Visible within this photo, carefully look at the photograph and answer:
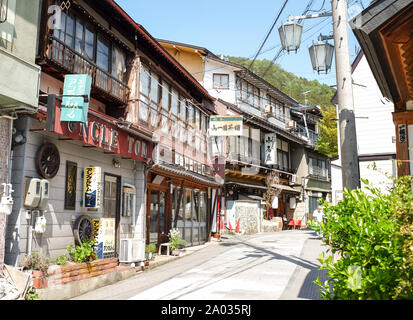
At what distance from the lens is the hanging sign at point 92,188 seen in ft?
38.1

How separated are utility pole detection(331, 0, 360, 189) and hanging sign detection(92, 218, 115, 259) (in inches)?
304

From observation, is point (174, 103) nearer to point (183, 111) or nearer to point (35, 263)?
point (183, 111)

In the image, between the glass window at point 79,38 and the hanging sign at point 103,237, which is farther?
the glass window at point 79,38

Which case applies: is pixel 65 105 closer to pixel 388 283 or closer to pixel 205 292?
pixel 205 292

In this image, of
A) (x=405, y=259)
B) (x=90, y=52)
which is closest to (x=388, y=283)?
(x=405, y=259)

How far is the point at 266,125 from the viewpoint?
33406 mm

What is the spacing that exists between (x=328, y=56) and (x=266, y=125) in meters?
23.6

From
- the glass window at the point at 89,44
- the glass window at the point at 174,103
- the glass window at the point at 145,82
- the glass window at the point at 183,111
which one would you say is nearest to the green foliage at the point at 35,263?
the glass window at the point at 89,44

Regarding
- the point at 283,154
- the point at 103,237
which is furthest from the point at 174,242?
the point at 283,154

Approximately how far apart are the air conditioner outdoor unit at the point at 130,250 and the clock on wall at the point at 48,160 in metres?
3.87

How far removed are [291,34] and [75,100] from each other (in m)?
5.92

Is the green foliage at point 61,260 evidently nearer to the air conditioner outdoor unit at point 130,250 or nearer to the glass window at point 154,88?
the air conditioner outdoor unit at point 130,250

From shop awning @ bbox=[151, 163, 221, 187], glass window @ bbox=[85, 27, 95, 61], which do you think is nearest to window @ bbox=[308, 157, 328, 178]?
shop awning @ bbox=[151, 163, 221, 187]

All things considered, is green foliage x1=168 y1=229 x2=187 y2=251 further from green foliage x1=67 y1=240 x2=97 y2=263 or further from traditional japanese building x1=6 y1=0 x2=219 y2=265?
green foliage x1=67 y1=240 x2=97 y2=263
